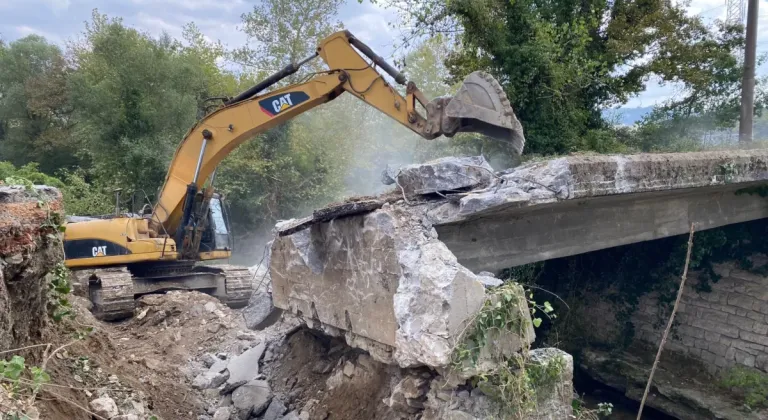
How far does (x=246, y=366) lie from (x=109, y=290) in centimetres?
304

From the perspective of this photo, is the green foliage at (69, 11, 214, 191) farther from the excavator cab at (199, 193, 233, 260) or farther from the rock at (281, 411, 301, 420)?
the rock at (281, 411, 301, 420)

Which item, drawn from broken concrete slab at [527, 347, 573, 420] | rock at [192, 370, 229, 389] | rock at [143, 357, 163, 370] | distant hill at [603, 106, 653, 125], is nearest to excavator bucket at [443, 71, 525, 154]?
broken concrete slab at [527, 347, 573, 420]

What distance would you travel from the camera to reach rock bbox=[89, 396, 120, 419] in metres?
3.78

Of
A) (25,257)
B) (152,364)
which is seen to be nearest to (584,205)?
(25,257)

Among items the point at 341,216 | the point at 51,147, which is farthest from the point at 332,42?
the point at 51,147

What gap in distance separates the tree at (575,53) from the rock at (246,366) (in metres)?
6.26

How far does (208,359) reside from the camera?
648 cm

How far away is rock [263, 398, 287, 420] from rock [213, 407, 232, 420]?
1.20 feet

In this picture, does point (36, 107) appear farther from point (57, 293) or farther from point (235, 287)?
point (57, 293)

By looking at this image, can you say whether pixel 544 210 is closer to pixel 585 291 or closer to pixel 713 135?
pixel 585 291

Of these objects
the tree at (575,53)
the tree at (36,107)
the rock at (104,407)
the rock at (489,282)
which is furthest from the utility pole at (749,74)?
the tree at (36,107)

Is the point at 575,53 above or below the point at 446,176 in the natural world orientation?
above

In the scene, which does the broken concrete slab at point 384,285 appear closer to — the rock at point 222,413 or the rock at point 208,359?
the rock at point 222,413

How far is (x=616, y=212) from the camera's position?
541 centimetres
